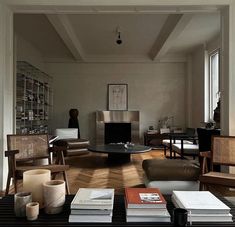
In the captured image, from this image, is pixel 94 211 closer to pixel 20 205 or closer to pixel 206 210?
pixel 20 205

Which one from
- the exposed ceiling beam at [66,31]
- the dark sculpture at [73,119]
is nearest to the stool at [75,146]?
the dark sculpture at [73,119]

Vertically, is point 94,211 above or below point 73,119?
below

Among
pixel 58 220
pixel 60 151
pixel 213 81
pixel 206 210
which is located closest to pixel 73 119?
pixel 213 81

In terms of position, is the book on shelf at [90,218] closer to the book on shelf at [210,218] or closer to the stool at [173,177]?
the book on shelf at [210,218]

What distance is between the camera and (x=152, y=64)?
305 inches

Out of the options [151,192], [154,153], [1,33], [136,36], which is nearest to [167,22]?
[136,36]

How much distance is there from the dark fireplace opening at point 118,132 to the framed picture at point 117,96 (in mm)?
496

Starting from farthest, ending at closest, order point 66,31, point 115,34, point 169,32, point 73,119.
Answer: point 73,119 → point 115,34 → point 169,32 → point 66,31

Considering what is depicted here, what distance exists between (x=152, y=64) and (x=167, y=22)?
2.92 m

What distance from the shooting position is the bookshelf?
5328mm

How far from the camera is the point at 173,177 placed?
9.92ft

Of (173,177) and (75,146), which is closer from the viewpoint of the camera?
(173,177)

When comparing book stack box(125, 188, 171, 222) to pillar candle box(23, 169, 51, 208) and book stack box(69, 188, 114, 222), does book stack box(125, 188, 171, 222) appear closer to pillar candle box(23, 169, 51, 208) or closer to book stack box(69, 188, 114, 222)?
book stack box(69, 188, 114, 222)

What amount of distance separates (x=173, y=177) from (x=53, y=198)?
1.88m
